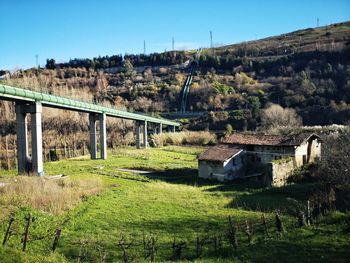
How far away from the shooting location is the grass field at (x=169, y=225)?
44.6ft

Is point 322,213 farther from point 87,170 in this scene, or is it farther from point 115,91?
point 115,91

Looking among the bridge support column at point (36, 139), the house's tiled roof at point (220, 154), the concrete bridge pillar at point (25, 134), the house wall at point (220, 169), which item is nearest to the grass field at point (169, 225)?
the house wall at point (220, 169)

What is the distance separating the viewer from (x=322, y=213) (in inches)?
720

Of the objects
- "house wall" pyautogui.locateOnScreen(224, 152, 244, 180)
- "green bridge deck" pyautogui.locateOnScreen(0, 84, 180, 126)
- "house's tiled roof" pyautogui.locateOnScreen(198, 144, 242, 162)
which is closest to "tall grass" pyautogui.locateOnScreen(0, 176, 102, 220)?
"green bridge deck" pyautogui.locateOnScreen(0, 84, 180, 126)

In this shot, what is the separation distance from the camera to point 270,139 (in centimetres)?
3753

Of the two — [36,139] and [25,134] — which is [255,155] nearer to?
[36,139]

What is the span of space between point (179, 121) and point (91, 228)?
70.0 metres

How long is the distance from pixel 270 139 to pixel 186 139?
31.5m

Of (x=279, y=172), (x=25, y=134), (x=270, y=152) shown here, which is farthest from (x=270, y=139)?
(x=25, y=134)

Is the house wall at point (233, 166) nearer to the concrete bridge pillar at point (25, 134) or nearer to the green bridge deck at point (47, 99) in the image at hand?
the concrete bridge pillar at point (25, 134)

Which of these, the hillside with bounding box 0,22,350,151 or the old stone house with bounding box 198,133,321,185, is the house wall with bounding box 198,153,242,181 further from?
the hillside with bounding box 0,22,350,151

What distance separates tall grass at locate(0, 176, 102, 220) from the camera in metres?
20.6

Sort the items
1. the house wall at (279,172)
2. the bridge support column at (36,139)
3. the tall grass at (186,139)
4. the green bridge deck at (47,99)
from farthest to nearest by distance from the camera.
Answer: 1. the tall grass at (186,139)
2. the bridge support column at (36,139)
3. the green bridge deck at (47,99)
4. the house wall at (279,172)

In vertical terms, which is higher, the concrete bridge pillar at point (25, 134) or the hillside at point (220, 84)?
the hillside at point (220, 84)
